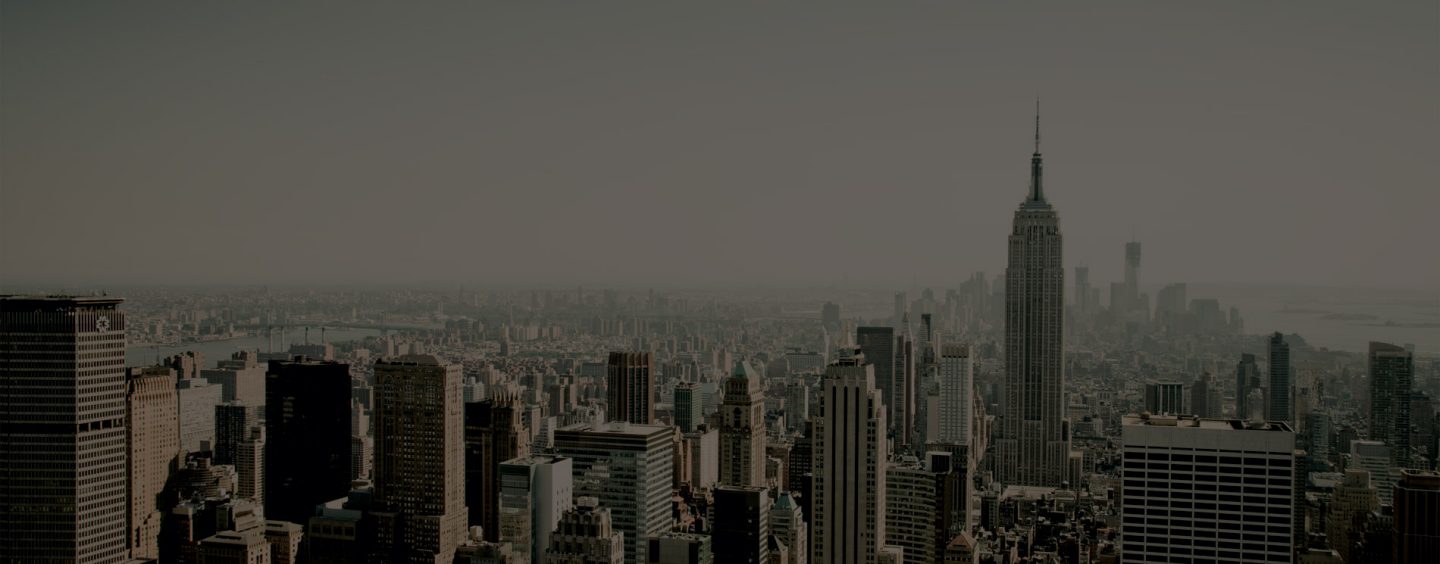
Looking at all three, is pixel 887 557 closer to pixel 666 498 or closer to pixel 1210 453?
pixel 666 498

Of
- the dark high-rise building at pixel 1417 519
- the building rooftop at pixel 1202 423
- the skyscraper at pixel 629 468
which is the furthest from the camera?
the skyscraper at pixel 629 468

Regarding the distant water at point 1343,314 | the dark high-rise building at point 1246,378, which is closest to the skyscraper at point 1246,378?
the dark high-rise building at point 1246,378

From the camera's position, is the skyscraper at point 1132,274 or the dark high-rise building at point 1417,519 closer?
the dark high-rise building at point 1417,519

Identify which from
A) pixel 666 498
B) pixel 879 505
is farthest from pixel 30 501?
pixel 879 505

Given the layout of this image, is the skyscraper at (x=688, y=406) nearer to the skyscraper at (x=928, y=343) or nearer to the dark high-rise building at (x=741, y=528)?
the skyscraper at (x=928, y=343)

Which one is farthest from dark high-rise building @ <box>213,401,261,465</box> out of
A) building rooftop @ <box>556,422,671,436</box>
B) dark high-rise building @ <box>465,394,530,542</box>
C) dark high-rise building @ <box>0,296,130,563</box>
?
building rooftop @ <box>556,422,671,436</box>

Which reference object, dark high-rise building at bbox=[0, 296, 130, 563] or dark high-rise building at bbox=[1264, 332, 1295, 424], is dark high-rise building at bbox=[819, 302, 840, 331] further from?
dark high-rise building at bbox=[0, 296, 130, 563]
